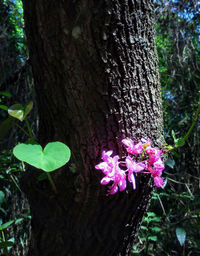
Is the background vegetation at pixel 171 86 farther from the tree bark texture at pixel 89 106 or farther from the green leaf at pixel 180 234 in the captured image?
the tree bark texture at pixel 89 106

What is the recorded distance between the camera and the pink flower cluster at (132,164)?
615 millimetres

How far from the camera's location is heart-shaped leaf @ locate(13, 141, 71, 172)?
0.55 meters

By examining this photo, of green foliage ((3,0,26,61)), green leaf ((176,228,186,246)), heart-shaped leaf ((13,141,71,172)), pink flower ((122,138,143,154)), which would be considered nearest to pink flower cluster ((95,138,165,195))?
pink flower ((122,138,143,154))

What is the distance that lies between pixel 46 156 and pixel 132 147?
26 centimetres

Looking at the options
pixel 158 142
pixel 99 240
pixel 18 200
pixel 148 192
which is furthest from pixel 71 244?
pixel 18 200

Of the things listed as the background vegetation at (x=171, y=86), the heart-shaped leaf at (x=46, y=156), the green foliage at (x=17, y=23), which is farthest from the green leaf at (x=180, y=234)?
the green foliage at (x=17, y=23)

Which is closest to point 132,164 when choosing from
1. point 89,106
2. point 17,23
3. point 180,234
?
point 89,106

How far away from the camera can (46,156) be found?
59cm

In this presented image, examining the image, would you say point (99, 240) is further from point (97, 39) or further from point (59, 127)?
point (97, 39)

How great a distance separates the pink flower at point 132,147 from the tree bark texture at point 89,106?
1.3 inches

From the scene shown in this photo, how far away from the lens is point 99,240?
2.51 ft

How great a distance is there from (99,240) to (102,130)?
389 mm

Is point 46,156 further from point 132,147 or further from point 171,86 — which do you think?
point 171,86

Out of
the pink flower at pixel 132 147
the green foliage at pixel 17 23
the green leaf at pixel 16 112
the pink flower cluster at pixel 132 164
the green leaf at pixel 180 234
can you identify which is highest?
the green foliage at pixel 17 23
